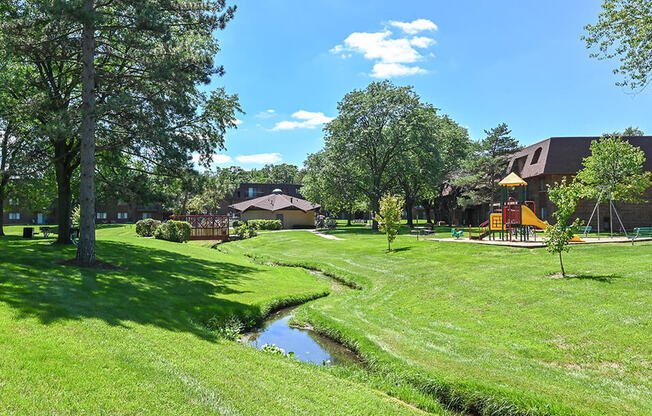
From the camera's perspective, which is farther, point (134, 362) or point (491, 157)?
point (491, 157)

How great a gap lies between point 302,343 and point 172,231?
83.9ft

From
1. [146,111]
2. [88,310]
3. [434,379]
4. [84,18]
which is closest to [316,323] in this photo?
[434,379]

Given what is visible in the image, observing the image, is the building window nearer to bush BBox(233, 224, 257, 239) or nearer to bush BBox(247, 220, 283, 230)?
bush BBox(233, 224, 257, 239)

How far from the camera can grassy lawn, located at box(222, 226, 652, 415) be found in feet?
22.8

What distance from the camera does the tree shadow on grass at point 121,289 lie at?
28.1 ft

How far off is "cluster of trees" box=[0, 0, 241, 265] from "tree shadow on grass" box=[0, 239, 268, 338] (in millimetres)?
2161

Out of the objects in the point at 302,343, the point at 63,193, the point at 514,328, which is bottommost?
the point at 302,343

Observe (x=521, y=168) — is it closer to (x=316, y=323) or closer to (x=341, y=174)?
(x=341, y=174)

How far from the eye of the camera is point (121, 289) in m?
11.5

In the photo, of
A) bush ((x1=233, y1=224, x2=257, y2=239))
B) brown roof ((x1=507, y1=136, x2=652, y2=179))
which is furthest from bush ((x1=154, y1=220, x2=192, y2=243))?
brown roof ((x1=507, y1=136, x2=652, y2=179))

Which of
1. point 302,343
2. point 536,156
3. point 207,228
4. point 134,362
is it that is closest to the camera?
point 134,362

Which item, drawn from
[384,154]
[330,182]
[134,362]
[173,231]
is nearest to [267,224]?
[330,182]

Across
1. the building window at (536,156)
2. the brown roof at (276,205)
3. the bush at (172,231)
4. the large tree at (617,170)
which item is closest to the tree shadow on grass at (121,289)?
the bush at (172,231)

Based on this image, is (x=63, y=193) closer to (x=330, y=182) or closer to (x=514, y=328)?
(x=514, y=328)
